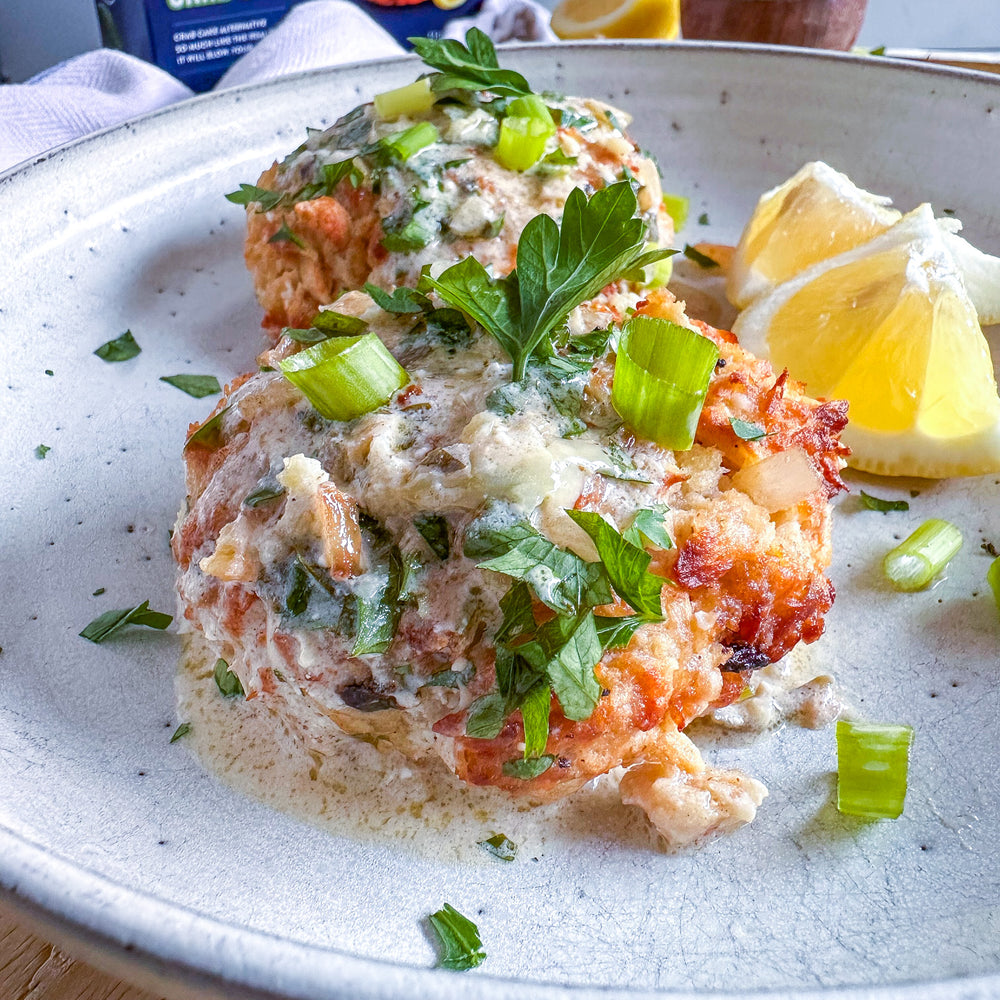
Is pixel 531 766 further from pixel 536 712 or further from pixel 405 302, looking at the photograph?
pixel 405 302

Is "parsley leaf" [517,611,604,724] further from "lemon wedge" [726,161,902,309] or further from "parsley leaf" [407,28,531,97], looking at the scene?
"parsley leaf" [407,28,531,97]

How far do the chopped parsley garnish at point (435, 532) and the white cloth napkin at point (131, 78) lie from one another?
2.96 metres

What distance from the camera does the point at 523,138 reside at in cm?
331

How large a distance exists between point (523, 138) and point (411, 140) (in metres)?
0.35

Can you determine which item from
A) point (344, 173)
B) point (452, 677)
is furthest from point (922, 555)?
point (344, 173)

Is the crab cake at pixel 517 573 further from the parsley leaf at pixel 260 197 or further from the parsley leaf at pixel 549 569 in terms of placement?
the parsley leaf at pixel 260 197

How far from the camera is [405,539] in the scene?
7.06 ft

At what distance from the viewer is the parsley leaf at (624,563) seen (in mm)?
2004

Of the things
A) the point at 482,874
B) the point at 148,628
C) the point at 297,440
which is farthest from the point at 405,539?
the point at 148,628

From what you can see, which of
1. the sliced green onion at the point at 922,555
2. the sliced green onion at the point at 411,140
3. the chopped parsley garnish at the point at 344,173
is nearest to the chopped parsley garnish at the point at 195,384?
the chopped parsley garnish at the point at 344,173

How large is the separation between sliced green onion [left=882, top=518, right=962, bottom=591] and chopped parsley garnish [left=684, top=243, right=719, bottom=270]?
57.2 inches

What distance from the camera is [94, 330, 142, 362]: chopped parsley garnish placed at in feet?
12.1

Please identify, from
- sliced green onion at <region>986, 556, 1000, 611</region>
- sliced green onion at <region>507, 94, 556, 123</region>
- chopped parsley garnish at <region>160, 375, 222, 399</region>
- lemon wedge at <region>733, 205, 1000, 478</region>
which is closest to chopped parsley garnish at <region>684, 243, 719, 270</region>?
lemon wedge at <region>733, 205, 1000, 478</region>

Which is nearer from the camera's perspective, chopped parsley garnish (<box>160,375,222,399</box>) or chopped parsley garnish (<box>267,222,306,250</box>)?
chopped parsley garnish (<box>267,222,306,250</box>)
